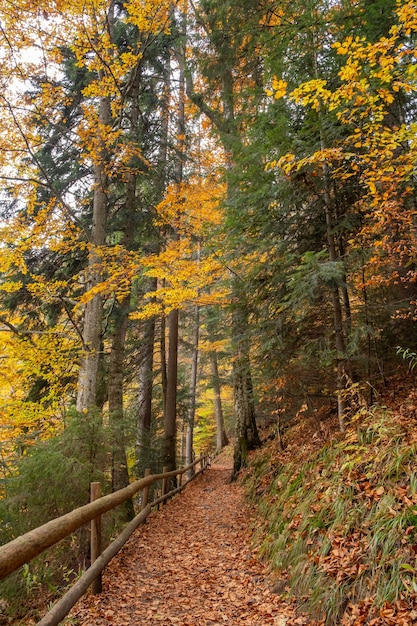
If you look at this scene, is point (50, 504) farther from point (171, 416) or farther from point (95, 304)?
point (171, 416)

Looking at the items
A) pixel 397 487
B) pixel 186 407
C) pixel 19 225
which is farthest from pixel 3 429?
pixel 397 487

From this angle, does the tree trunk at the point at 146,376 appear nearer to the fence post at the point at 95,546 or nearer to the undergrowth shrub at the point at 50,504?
the undergrowth shrub at the point at 50,504

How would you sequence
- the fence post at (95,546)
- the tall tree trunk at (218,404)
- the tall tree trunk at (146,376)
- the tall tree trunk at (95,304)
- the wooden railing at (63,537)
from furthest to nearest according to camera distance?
the tall tree trunk at (218,404) < the tall tree trunk at (146,376) < the tall tree trunk at (95,304) < the fence post at (95,546) < the wooden railing at (63,537)

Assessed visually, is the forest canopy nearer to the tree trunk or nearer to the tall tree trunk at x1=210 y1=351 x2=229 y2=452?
the tree trunk

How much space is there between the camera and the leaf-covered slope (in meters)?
3.06

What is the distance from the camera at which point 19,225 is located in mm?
9297

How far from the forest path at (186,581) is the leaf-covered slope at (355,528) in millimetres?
388

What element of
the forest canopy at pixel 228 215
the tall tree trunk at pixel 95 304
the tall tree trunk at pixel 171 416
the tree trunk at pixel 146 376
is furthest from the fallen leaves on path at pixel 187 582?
the tree trunk at pixel 146 376

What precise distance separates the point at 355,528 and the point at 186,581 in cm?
253

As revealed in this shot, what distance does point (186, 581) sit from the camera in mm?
4887

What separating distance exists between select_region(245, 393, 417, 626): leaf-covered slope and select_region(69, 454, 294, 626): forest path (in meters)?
0.39

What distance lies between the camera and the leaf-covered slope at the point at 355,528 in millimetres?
3059

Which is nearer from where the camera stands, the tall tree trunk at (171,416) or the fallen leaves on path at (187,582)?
the fallen leaves on path at (187,582)

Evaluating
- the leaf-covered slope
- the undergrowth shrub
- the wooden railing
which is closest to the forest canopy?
the undergrowth shrub
